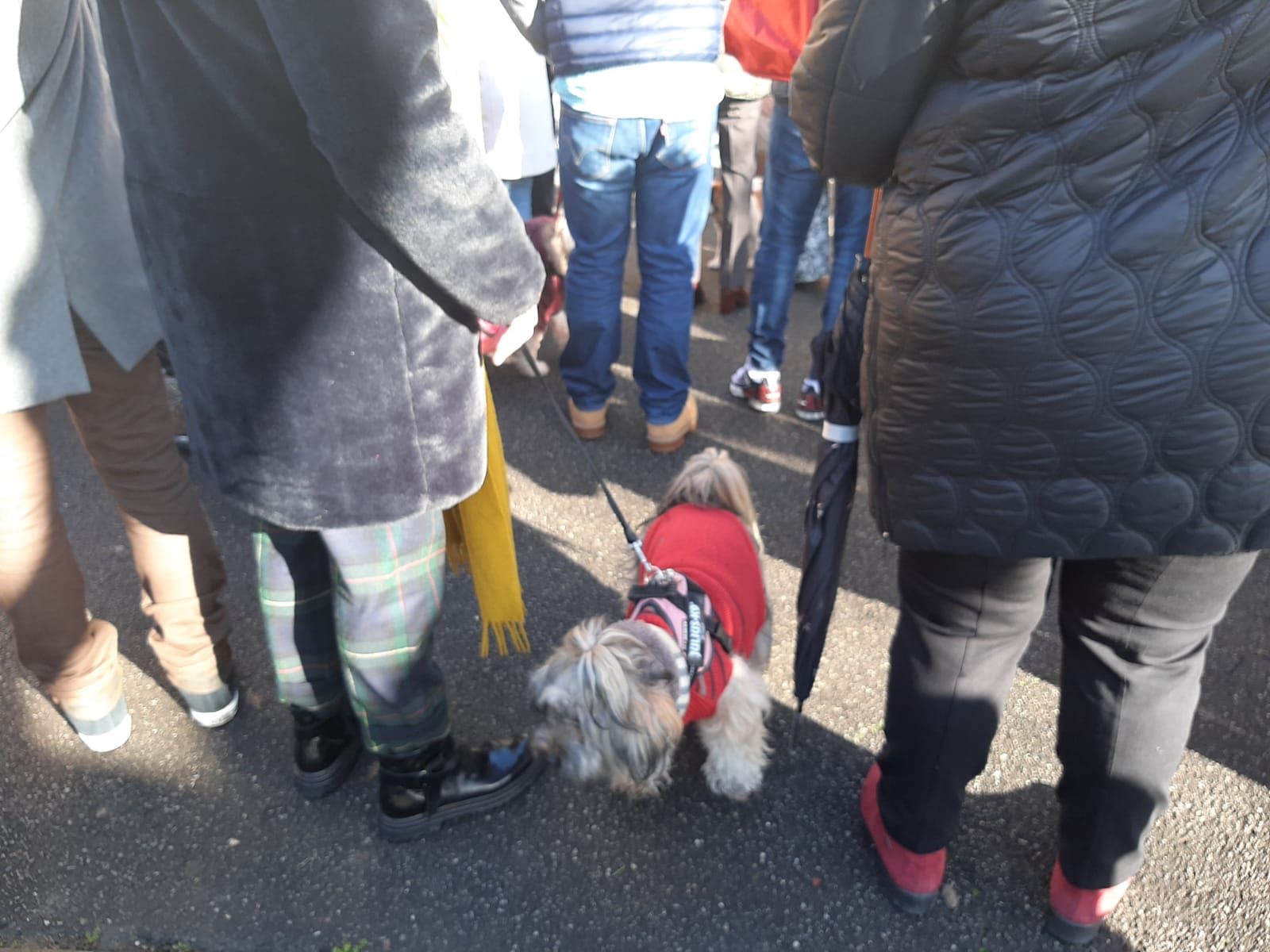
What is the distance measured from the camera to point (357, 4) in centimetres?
108

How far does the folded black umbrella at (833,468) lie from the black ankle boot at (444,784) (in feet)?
2.46

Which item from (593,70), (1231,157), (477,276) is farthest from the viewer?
(593,70)

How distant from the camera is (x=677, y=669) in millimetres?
→ 1876

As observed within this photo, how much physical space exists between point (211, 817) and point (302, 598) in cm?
70

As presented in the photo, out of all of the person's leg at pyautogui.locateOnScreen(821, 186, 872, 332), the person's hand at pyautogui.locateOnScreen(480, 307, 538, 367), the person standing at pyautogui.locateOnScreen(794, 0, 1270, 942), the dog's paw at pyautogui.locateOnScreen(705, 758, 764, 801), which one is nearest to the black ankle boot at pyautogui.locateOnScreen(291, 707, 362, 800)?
the dog's paw at pyautogui.locateOnScreen(705, 758, 764, 801)

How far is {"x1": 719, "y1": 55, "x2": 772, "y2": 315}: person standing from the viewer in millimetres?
4328

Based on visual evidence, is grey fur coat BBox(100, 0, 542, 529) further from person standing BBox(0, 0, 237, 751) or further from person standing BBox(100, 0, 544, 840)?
person standing BBox(0, 0, 237, 751)

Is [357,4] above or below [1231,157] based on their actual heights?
above

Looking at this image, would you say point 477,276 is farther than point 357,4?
Yes

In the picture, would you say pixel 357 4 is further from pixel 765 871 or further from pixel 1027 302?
pixel 765 871

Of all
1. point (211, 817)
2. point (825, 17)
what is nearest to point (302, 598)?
point (211, 817)

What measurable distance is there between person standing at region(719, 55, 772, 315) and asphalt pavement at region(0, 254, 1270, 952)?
99.4 inches

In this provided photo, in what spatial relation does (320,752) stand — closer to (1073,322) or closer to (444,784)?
(444,784)

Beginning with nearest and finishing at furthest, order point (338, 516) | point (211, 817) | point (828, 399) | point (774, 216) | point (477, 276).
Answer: point (477, 276) < point (338, 516) < point (828, 399) < point (211, 817) < point (774, 216)
